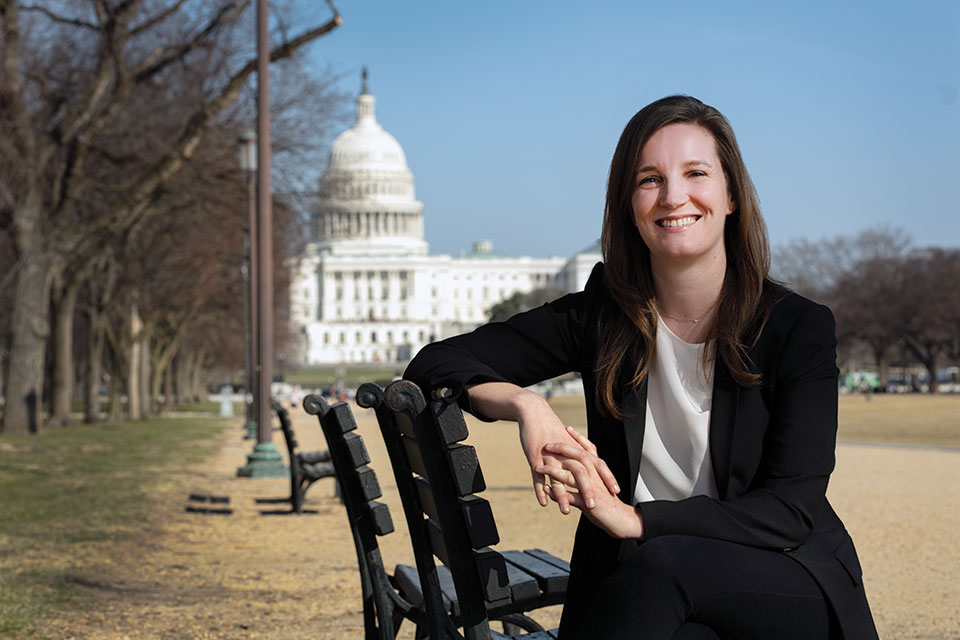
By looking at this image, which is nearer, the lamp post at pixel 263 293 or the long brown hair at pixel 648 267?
the long brown hair at pixel 648 267

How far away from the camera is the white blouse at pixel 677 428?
268 centimetres

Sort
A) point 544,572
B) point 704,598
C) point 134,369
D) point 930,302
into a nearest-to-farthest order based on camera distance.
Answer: point 704,598 < point 544,572 < point 134,369 < point 930,302

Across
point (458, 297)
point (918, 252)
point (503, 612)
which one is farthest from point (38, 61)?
point (458, 297)

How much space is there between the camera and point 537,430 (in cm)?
263

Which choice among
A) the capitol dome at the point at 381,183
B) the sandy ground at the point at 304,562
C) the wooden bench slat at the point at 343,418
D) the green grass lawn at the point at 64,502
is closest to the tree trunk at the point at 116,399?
the green grass lawn at the point at 64,502

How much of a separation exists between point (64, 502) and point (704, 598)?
1011 centimetres

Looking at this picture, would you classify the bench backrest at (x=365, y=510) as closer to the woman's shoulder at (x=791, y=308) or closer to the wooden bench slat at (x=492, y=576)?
the wooden bench slat at (x=492, y=576)

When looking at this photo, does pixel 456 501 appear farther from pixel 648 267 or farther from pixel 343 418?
pixel 343 418

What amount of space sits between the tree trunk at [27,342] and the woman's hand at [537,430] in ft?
66.1

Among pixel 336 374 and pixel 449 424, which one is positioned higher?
pixel 336 374

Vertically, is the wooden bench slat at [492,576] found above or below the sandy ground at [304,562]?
above

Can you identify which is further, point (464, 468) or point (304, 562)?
point (304, 562)

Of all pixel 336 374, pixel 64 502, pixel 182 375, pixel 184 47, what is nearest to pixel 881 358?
pixel 182 375

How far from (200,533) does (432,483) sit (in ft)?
25.6
